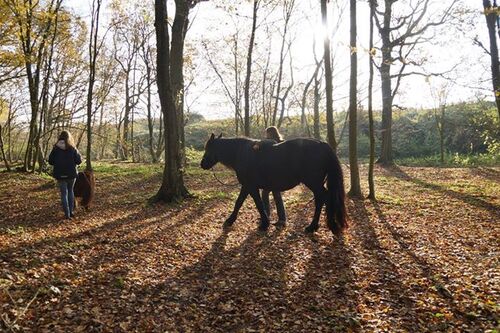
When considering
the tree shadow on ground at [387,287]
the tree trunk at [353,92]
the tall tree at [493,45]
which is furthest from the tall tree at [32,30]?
the tall tree at [493,45]

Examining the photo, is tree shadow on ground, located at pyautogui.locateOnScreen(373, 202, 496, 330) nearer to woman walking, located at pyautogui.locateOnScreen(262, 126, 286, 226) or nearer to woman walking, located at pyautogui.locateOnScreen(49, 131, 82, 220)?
woman walking, located at pyautogui.locateOnScreen(262, 126, 286, 226)

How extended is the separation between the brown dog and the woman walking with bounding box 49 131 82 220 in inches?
33.5

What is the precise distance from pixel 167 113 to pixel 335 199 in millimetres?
6265

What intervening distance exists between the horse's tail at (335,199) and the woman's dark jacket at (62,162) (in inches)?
267

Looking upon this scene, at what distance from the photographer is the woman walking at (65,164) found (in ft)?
31.6

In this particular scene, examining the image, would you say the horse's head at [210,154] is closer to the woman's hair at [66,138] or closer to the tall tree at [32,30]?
the woman's hair at [66,138]

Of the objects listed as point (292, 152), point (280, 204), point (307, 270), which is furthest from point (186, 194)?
point (307, 270)

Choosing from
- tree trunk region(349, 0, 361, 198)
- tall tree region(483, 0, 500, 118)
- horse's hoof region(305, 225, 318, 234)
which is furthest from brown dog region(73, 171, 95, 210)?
tall tree region(483, 0, 500, 118)

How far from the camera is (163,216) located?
10.3m

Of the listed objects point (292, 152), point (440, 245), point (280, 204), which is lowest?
point (440, 245)

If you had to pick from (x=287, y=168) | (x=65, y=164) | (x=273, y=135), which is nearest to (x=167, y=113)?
(x=65, y=164)

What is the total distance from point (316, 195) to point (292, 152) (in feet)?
3.66

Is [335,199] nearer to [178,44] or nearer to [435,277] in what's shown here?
[435,277]

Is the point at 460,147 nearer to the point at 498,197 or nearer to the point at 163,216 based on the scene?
the point at 498,197
